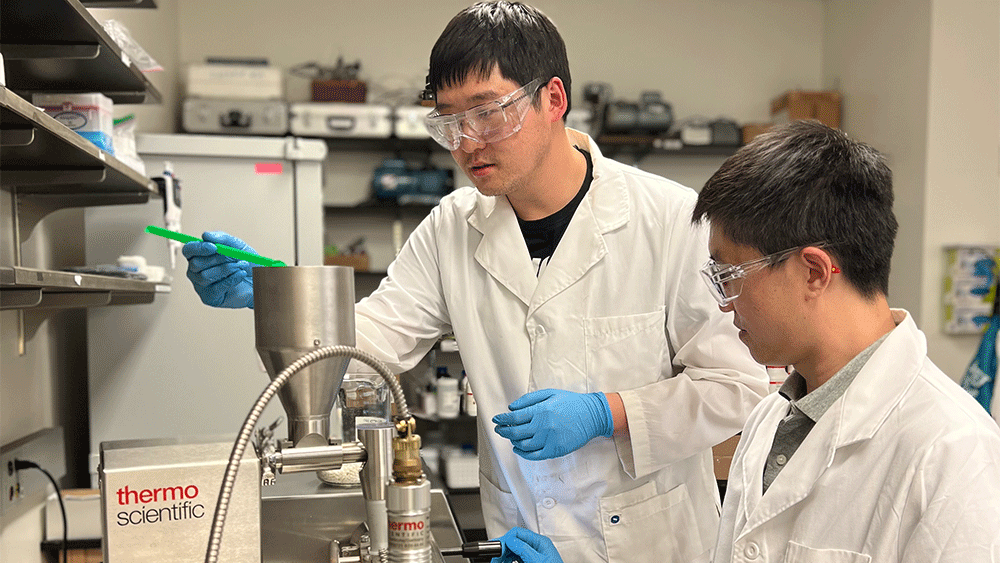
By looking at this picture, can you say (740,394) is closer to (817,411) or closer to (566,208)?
(817,411)

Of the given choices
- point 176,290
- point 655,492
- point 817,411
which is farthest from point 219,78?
point 817,411

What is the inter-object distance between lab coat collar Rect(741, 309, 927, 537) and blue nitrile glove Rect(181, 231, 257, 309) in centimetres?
95

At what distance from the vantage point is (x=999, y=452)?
82cm

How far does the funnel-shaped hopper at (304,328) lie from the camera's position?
78 cm

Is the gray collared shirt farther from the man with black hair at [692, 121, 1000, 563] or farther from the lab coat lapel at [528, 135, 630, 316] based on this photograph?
the lab coat lapel at [528, 135, 630, 316]

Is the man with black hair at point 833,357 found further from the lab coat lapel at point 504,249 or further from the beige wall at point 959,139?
the beige wall at point 959,139

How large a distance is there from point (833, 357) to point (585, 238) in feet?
Result: 1.83

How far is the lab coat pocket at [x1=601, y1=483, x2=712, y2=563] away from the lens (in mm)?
1347

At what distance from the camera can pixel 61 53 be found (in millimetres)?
1503

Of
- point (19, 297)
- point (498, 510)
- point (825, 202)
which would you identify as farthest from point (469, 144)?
point (19, 297)

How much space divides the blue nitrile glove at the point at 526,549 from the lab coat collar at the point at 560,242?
41 centimetres

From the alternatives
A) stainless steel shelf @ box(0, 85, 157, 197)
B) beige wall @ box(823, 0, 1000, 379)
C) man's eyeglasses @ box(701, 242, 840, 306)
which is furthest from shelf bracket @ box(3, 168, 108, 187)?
beige wall @ box(823, 0, 1000, 379)

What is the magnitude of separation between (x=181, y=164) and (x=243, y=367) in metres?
0.76

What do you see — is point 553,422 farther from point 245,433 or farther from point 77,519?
point 77,519
